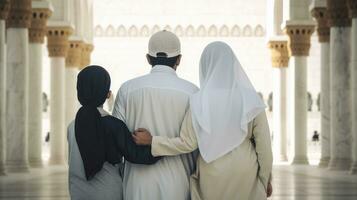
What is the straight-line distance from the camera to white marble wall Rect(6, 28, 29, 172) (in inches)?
578

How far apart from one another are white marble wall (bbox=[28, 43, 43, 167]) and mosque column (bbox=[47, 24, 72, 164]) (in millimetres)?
2282

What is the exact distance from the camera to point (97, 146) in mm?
3557

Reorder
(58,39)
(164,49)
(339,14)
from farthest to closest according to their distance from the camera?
(58,39), (339,14), (164,49)

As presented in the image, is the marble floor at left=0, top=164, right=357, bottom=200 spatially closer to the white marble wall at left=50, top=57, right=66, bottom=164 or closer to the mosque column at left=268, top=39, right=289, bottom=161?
the white marble wall at left=50, top=57, right=66, bottom=164

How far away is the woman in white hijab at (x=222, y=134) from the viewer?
359cm

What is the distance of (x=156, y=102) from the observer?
→ 3725 millimetres

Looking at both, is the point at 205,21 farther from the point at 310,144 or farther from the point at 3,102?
the point at 3,102

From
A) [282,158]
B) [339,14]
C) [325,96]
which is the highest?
[339,14]

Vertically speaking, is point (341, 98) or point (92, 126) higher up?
point (92, 126)

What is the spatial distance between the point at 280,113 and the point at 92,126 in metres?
18.7

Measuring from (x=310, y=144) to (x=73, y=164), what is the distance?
28165 millimetres

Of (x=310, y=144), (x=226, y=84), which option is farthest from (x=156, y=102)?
(x=310, y=144)

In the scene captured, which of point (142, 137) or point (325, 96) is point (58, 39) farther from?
point (142, 137)

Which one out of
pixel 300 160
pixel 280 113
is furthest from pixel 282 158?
pixel 300 160
